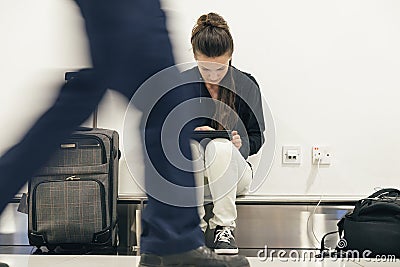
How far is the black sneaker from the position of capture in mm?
1984

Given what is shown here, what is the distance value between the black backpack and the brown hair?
0.58 metres

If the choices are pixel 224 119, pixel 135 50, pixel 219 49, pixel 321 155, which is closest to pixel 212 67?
pixel 219 49

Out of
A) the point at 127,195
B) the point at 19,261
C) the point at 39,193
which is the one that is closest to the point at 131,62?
the point at 19,261

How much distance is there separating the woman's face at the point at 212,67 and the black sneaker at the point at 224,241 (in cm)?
57

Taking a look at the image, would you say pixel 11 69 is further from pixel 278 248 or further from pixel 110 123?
pixel 278 248

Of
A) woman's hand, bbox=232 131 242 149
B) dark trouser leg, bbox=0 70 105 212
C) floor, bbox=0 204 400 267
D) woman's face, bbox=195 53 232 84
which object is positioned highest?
woman's face, bbox=195 53 232 84

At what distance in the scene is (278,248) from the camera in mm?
2568

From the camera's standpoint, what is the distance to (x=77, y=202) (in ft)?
7.62

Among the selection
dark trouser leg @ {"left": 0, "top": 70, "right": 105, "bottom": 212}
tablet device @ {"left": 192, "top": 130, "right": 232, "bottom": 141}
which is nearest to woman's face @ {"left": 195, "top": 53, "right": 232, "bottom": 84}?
tablet device @ {"left": 192, "top": 130, "right": 232, "bottom": 141}

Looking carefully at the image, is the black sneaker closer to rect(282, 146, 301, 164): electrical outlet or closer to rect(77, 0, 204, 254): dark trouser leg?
rect(282, 146, 301, 164): electrical outlet

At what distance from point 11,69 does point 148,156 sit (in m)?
1.98

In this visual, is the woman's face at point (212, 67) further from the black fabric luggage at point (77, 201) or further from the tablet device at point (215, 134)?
the black fabric luggage at point (77, 201)

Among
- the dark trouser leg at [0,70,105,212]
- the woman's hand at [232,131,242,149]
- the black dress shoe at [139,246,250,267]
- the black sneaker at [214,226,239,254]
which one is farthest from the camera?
the woman's hand at [232,131,242,149]

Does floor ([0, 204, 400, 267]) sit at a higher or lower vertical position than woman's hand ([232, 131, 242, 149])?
lower
